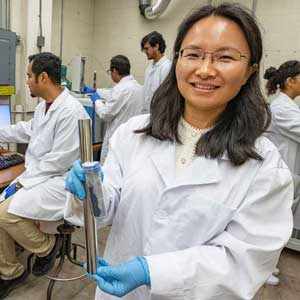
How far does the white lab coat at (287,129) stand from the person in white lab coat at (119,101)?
134 cm

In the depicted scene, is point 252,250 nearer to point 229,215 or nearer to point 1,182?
point 229,215

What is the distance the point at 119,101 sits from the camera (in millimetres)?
2924

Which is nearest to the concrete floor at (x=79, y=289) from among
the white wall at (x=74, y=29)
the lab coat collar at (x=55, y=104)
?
the lab coat collar at (x=55, y=104)

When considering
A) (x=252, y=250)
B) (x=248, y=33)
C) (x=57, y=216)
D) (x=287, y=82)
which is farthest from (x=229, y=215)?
(x=287, y=82)

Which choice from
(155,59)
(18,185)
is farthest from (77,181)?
(155,59)

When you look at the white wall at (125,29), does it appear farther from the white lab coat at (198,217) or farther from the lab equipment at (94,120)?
the white lab coat at (198,217)

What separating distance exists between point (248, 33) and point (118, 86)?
2294mm

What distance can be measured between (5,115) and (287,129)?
215cm

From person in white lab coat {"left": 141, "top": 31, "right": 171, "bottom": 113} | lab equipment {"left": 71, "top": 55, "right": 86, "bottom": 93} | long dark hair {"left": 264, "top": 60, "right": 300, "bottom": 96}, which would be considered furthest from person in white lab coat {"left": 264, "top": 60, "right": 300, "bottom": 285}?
lab equipment {"left": 71, "top": 55, "right": 86, "bottom": 93}

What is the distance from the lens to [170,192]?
2.67 ft

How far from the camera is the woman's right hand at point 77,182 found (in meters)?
0.76

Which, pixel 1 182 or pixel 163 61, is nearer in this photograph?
pixel 1 182

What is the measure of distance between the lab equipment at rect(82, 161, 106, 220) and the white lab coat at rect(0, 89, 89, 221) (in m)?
1.02

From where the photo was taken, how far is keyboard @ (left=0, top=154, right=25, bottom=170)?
204 cm
